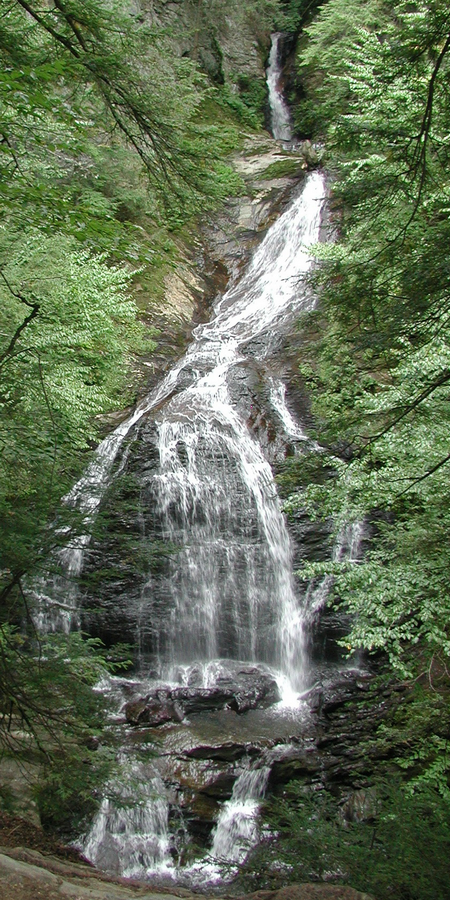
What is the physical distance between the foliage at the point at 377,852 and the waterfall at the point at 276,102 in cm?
2444

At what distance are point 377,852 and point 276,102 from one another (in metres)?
27.9

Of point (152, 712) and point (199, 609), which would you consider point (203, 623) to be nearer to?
point (199, 609)

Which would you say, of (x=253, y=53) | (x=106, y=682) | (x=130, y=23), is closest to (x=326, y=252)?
(x=130, y=23)

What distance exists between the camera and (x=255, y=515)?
416 inches

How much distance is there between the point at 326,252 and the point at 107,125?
6.40 metres

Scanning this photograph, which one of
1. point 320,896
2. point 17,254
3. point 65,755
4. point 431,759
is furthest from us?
point 17,254

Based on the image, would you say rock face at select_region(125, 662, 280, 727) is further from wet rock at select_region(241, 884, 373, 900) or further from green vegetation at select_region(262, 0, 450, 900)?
wet rock at select_region(241, 884, 373, 900)

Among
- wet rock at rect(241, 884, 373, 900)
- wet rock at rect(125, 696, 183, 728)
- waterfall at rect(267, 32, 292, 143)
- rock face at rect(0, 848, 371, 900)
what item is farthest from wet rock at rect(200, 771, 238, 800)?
waterfall at rect(267, 32, 292, 143)

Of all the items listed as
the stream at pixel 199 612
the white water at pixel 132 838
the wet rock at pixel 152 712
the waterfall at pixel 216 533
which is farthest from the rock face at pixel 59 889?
the waterfall at pixel 216 533

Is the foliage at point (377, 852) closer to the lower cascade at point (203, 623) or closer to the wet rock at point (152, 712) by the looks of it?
the lower cascade at point (203, 623)

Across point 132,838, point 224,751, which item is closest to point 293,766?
point 224,751

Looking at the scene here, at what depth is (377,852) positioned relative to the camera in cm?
399

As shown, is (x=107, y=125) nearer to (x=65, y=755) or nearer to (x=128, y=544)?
(x=128, y=544)

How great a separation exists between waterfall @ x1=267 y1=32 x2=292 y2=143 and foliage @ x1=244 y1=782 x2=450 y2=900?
24.4 m
